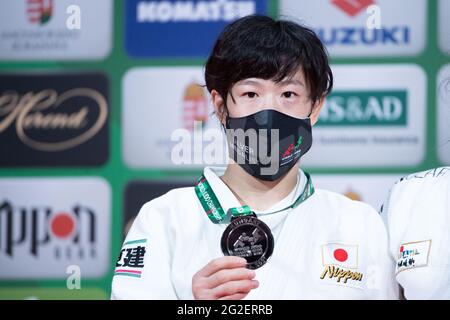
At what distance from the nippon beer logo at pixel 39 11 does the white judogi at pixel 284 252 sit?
0.77 metres

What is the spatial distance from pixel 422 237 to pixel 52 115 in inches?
43.2

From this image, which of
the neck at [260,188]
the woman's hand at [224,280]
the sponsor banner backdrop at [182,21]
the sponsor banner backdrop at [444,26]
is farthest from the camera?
the sponsor banner backdrop at [182,21]

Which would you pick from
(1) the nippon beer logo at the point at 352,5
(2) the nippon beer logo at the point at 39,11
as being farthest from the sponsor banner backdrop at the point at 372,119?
(2) the nippon beer logo at the point at 39,11

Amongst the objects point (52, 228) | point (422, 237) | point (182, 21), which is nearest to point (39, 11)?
point (182, 21)

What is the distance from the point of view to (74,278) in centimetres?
202

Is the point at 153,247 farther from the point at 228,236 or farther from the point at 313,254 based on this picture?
the point at 313,254

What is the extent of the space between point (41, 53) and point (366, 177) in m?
1.00

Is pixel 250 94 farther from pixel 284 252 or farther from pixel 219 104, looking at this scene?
pixel 284 252

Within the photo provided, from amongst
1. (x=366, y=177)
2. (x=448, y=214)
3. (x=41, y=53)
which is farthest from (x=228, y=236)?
(x=41, y=53)

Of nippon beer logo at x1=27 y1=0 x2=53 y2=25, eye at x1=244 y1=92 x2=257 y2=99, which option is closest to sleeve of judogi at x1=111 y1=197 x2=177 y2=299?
eye at x1=244 y1=92 x2=257 y2=99

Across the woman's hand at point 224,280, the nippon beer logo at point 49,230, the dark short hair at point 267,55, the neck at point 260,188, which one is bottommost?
the nippon beer logo at point 49,230

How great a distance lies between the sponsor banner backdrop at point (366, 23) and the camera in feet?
6.26

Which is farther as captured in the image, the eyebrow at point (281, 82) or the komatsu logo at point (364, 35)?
the komatsu logo at point (364, 35)

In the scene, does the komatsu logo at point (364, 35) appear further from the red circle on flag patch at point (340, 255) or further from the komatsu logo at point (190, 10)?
the red circle on flag patch at point (340, 255)
